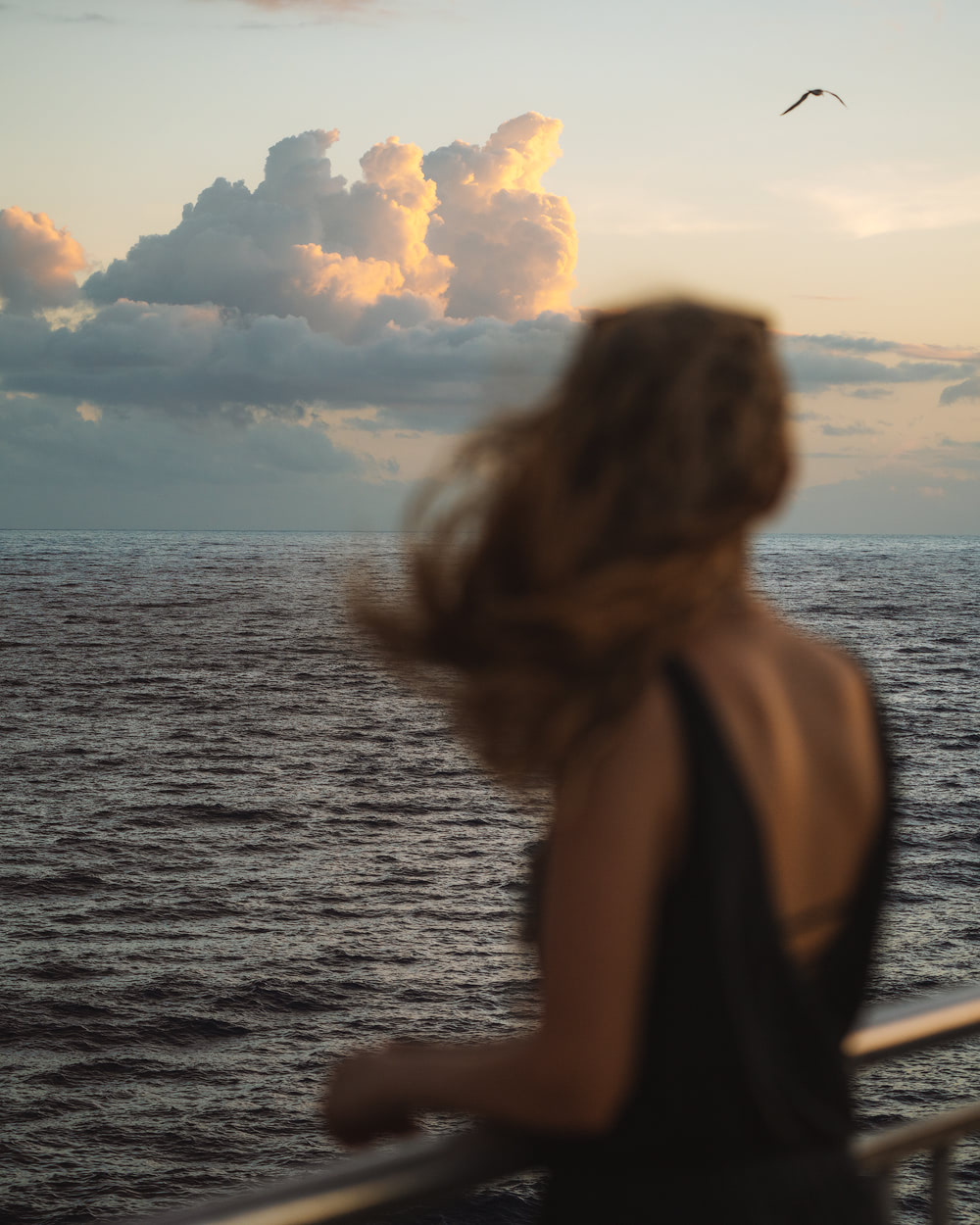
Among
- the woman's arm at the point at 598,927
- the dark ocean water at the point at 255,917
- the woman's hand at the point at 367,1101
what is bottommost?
the dark ocean water at the point at 255,917

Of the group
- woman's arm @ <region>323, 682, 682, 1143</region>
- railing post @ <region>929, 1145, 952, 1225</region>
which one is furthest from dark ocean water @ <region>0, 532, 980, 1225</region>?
railing post @ <region>929, 1145, 952, 1225</region>

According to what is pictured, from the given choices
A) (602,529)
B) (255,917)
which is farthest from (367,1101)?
(255,917)

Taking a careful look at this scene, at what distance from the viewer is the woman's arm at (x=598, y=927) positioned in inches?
40.6

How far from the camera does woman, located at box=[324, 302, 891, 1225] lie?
1062 millimetres

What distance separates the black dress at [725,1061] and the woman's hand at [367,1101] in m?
0.19

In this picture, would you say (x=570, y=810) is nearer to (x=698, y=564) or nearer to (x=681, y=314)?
(x=698, y=564)

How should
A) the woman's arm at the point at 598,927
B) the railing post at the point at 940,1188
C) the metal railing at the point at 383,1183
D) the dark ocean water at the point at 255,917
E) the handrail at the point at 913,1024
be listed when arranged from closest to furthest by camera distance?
the woman's arm at the point at 598,927, the metal railing at the point at 383,1183, the handrail at the point at 913,1024, the railing post at the point at 940,1188, the dark ocean water at the point at 255,917

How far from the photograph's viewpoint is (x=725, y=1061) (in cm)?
115

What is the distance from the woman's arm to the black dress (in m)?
0.03

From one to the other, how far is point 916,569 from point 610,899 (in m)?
177

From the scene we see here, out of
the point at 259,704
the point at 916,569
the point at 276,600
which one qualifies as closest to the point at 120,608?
the point at 276,600

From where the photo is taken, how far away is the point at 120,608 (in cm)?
9944

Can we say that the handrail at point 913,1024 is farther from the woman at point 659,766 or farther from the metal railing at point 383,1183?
the woman at point 659,766

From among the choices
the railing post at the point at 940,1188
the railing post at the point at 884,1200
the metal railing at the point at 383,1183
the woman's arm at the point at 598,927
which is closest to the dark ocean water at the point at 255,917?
the woman's arm at the point at 598,927
